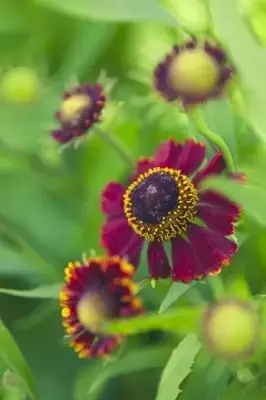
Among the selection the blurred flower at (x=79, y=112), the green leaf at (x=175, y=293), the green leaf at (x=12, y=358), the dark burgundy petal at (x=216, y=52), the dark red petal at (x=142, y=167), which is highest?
the dark burgundy petal at (x=216, y=52)

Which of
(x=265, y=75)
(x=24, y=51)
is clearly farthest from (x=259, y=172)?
(x=24, y=51)

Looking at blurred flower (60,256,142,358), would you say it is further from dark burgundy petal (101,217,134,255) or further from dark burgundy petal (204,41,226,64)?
dark burgundy petal (204,41,226,64)

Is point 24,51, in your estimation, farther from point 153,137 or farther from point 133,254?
point 133,254

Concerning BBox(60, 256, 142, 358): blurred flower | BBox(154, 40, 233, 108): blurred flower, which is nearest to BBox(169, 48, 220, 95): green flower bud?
BBox(154, 40, 233, 108): blurred flower

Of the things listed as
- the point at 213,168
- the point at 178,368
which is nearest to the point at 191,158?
the point at 213,168

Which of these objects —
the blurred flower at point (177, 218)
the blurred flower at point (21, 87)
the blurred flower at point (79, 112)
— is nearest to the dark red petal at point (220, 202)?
the blurred flower at point (177, 218)

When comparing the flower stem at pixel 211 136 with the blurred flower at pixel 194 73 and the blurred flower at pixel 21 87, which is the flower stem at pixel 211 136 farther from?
the blurred flower at pixel 21 87
